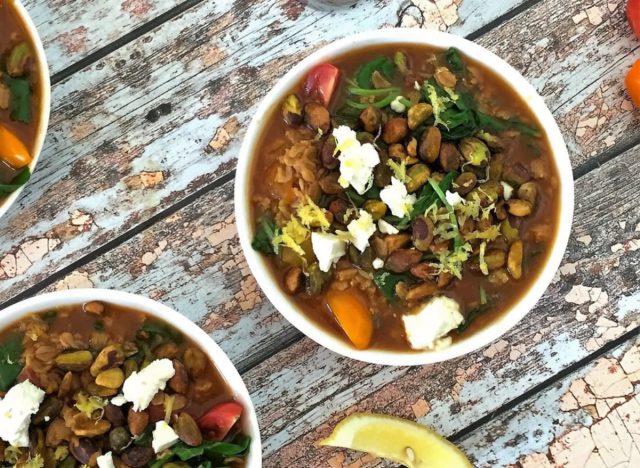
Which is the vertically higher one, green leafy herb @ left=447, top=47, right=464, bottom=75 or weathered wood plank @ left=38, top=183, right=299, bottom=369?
green leafy herb @ left=447, top=47, right=464, bottom=75

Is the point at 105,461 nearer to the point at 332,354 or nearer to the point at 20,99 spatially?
the point at 332,354

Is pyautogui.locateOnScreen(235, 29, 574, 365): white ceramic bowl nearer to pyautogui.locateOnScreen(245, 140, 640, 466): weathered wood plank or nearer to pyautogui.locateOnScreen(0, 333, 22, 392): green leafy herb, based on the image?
pyautogui.locateOnScreen(245, 140, 640, 466): weathered wood plank

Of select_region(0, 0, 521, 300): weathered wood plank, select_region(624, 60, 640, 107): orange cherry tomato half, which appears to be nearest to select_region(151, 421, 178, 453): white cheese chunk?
select_region(0, 0, 521, 300): weathered wood plank

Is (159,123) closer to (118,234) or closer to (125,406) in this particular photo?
(118,234)

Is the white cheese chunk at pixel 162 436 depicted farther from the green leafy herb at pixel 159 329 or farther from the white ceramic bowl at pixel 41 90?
the white ceramic bowl at pixel 41 90

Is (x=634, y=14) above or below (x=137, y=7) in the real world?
below

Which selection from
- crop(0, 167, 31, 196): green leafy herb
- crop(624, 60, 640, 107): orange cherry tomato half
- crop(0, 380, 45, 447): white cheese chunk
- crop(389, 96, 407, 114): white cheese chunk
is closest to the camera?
crop(0, 380, 45, 447): white cheese chunk

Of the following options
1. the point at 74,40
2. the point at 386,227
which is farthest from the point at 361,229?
the point at 74,40

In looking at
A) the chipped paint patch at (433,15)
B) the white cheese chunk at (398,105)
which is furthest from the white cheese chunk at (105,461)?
the chipped paint patch at (433,15)
